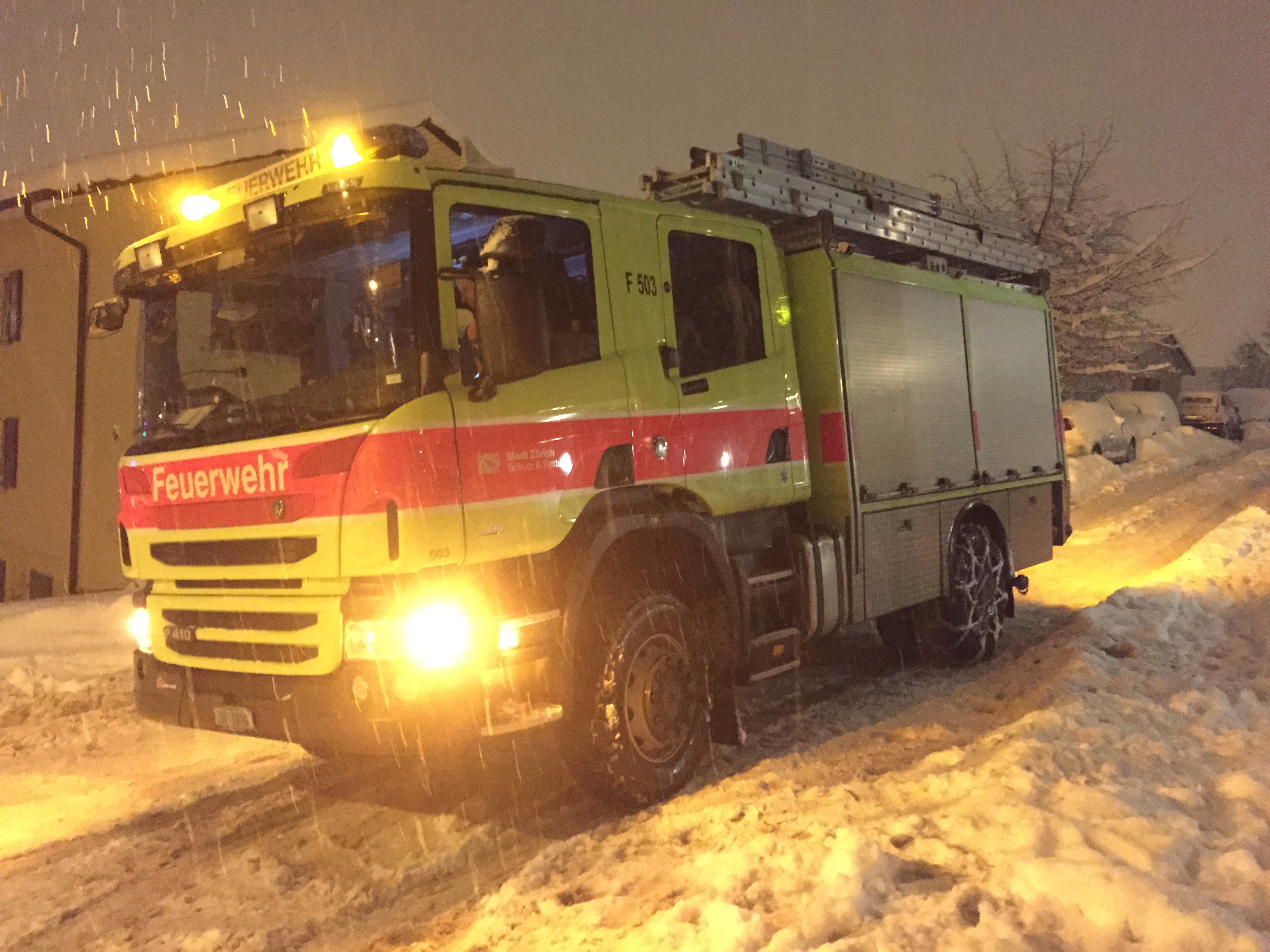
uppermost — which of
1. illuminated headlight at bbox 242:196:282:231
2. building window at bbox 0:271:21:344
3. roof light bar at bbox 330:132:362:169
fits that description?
building window at bbox 0:271:21:344

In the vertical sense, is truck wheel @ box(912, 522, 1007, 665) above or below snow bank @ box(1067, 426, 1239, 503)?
below

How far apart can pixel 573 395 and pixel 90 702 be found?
197 inches

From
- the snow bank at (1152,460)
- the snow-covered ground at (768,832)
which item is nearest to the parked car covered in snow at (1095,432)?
the snow bank at (1152,460)

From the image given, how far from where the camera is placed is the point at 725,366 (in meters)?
5.30

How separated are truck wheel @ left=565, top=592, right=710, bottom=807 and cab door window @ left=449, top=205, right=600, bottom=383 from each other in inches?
53.4

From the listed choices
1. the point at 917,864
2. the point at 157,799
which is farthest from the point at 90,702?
the point at 917,864

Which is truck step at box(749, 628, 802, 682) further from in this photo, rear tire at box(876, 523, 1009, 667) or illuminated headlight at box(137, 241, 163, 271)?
illuminated headlight at box(137, 241, 163, 271)

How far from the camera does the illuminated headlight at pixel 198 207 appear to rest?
4617 mm

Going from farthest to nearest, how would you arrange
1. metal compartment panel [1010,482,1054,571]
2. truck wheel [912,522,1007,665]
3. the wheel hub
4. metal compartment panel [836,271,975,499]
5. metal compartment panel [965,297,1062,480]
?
metal compartment panel [1010,482,1054,571]
metal compartment panel [965,297,1062,480]
truck wheel [912,522,1007,665]
metal compartment panel [836,271,975,499]
the wheel hub

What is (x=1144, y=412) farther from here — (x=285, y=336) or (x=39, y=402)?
(x=285, y=336)

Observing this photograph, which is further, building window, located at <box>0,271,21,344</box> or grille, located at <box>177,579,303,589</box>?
building window, located at <box>0,271,21,344</box>

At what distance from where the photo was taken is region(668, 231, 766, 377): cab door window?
5.08 meters

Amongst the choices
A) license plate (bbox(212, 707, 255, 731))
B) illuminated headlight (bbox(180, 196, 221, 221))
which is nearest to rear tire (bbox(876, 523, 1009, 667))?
license plate (bbox(212, 707, 255, 731))

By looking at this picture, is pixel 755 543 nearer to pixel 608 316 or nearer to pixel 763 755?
pixel 763 755
